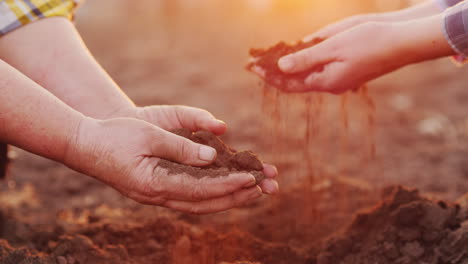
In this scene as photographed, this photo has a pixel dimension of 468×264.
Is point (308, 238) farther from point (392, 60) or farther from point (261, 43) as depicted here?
point (261, 43)

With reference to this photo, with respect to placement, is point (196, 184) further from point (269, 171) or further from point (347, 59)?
point (347, 59)

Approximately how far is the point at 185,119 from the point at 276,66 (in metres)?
0.62

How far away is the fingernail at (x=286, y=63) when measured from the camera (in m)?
2.19

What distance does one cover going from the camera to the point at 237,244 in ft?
7.06

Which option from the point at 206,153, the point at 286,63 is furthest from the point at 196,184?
the point at 286,63

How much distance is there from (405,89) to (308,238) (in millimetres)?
3454

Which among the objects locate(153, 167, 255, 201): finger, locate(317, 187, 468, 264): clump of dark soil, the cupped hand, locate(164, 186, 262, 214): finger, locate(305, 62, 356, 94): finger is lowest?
locate(317, 187, 468, 264): clump of dark soil

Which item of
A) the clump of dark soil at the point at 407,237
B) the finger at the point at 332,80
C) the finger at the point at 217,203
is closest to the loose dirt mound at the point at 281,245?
the clump of dark soil at the point at 407,237

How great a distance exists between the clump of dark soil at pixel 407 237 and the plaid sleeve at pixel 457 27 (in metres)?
0.75

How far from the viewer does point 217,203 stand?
177 centimetres

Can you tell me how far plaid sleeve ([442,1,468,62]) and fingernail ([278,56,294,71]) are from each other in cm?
71

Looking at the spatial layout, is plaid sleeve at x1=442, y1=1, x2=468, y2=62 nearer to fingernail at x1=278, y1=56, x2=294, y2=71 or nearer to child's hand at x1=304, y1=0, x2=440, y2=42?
child's hand at x1=304, y1=0, x2=440, y2=42

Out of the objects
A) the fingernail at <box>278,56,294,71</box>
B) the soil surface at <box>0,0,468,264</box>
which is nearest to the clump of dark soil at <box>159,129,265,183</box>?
the soil surface at <box>0,0,468,264</box>

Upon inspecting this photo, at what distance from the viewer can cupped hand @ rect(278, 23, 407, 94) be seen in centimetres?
215
